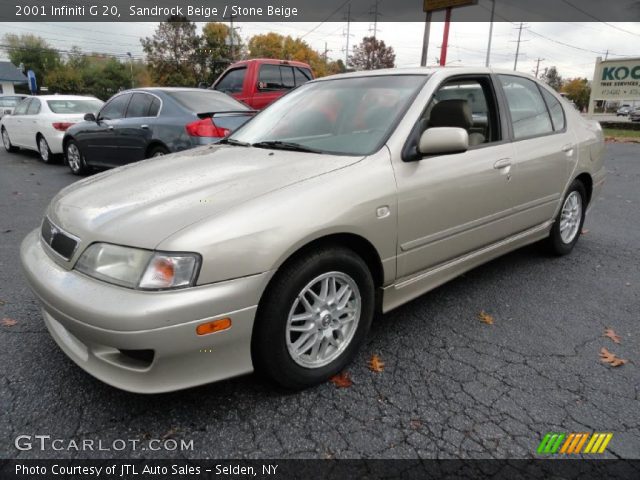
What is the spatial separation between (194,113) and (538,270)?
452 centimetres

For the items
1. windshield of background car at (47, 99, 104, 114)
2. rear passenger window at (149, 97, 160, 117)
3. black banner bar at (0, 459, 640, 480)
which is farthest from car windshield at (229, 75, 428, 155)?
windshield of background car at (47, 99, 104, 114)

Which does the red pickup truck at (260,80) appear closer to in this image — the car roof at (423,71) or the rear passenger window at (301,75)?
the rear passenger window at (301,75)

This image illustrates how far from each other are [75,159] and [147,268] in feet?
24.8

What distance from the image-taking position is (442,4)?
54.8 feet

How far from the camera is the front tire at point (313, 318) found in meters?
2.02

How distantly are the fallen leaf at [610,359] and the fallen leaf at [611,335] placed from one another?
0.18 meters

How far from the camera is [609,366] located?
2.50 metres

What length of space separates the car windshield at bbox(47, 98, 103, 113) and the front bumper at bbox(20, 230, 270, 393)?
8940 millimetres

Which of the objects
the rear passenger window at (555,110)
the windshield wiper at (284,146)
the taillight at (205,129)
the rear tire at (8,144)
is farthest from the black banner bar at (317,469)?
the rear tire at (8,144)

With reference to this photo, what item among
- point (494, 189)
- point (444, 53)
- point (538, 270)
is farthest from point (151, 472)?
point (444, 53)

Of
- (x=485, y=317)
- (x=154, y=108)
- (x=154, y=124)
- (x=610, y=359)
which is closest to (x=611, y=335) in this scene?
(x=610, y=359)

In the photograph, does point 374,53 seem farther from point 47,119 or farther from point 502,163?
point 502,163

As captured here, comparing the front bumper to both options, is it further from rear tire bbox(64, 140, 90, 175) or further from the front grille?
rear tire bbox(64, 140, 90, 175)


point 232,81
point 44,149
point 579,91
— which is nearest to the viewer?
point 232,81
